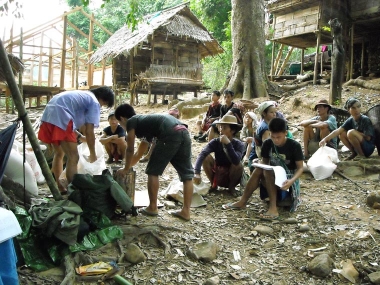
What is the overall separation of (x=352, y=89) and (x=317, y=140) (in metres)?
5.41

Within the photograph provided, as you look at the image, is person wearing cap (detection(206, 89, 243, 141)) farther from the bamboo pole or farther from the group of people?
the bamboo pole

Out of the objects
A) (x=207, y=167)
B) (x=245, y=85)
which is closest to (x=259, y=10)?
(x=245, y=85)

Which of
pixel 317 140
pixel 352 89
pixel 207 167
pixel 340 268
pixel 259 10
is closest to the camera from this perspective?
pixel 340 268

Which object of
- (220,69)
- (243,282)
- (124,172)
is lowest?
(243,282)

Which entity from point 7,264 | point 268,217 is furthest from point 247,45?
point 7,264

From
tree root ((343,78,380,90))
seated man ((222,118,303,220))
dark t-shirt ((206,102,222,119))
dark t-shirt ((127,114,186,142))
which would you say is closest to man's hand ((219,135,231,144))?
seated man ((222,118,303,220))

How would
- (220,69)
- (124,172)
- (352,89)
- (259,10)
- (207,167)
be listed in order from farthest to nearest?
(220,69)
(259,10)
(352,89)
(207,167)
(124,172)

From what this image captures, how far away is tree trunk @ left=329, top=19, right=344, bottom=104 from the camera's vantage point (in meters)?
7.47

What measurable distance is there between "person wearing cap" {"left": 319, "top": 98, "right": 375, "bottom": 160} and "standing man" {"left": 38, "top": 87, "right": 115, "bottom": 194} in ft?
11.7

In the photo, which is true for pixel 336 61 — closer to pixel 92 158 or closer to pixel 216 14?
pixel 92 158

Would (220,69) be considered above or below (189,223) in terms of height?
above

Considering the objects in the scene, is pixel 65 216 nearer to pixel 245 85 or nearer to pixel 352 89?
pixel 245 85

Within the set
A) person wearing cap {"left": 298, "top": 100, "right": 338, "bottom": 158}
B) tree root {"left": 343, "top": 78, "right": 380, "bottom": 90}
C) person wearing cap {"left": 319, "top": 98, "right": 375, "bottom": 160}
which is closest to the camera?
person wearing cap {"left": 319, "top": 98, "right": 375, "bottom": 160}

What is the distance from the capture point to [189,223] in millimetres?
3652
